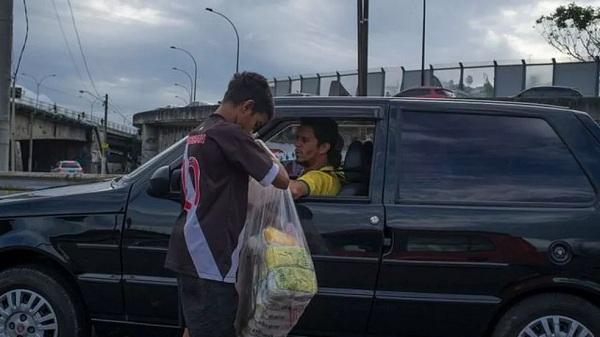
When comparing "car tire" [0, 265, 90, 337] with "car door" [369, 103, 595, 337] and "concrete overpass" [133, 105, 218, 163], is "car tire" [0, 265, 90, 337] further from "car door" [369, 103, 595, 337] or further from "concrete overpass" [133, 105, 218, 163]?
"concrete overpass" [133, 105, 218, 163]

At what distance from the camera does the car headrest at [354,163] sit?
4133mm

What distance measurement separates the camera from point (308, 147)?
4172 mm

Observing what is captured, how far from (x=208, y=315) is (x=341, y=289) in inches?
42.2

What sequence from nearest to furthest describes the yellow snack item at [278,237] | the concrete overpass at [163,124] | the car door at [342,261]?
the yellow snack item at [278,237] < the car door at [342,261] < the concrete overpass at [163,124]

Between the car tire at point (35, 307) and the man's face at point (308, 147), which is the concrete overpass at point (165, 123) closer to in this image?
the man's face at point (308, 147)

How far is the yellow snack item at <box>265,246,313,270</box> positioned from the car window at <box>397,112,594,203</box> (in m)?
0.98

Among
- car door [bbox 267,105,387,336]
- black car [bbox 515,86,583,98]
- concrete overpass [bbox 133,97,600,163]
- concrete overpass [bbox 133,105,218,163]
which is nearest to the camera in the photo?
car door [bbox 267,105,387,336]

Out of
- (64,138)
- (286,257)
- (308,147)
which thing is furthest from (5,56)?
(64,138)

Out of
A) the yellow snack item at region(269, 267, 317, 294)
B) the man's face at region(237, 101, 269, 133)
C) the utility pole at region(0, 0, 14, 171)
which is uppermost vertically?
the utility pole at region(0, 0, 14, 171)

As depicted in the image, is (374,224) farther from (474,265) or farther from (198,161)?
(198,161)

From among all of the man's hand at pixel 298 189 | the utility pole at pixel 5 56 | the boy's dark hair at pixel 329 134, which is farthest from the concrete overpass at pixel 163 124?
the man's hand at pixel 298 189

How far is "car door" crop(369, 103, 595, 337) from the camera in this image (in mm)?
3715

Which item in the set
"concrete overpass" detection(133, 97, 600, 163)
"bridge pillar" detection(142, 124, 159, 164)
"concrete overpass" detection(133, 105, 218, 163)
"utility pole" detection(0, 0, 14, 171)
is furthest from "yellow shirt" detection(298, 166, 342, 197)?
"bridge pillar" detection(142, 124, 159, 164)

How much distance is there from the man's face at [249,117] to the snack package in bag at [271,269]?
310mm
